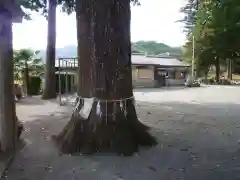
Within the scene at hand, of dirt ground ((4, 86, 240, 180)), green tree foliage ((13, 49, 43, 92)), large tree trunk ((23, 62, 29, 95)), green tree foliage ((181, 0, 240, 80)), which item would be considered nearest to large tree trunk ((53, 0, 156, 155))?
dirt ground ((4, 86, 240, 180))

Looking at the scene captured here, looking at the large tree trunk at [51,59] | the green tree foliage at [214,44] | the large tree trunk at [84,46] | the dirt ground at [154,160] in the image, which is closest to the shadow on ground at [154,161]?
the dirt ground at [154,160]

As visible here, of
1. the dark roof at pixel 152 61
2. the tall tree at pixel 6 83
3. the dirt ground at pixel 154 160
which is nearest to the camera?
the dirt ground at pixel 154 160

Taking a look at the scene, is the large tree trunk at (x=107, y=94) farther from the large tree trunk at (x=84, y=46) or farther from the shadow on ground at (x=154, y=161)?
the shadow on ground at (x=154, y=161)

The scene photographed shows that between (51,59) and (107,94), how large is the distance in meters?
13.1

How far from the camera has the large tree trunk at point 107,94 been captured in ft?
20.0

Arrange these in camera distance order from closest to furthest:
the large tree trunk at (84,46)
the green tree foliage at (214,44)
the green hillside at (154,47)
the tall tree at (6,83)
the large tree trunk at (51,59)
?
the tall tree at (6,83) < the large tree trunk at (84,46) < the large tree trunk at (51,59) < the green tree foliage at (214,44) < the green hillside at (154,47)

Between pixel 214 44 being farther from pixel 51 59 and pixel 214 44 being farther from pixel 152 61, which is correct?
pixel 51 59

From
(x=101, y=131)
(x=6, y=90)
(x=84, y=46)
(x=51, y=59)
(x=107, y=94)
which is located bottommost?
(x=101, y=131)

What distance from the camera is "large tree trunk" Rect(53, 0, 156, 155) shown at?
611 cm

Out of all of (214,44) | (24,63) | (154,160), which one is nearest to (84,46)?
(154,160)

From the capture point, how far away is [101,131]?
610 centimetres

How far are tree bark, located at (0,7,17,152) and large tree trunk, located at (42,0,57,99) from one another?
1261 cm

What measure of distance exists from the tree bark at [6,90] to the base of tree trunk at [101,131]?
942 millimetres

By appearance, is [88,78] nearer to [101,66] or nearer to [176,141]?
[101,66]
